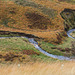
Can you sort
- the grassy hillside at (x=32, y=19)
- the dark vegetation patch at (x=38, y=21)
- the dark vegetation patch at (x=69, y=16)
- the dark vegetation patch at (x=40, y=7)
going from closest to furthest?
1. the grassy hillside at (x=32, y=19)
2. the dark vegetation patch at (x=38, y=21)
3. the dark vegetation patch at (x=40, y=7)
4. the dark vegetation patch at (x=69, y=16)

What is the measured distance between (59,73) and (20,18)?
47222 mm

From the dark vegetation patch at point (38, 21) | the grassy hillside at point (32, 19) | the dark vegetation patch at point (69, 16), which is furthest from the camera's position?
the dark vegetation patch at point (69, 16)

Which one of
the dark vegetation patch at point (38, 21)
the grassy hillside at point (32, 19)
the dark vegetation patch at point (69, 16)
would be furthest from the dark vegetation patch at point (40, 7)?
the dark vegetation patch at point (69, 16)

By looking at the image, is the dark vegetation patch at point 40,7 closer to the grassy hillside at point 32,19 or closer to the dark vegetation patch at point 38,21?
the grassy hillside at point 32,19

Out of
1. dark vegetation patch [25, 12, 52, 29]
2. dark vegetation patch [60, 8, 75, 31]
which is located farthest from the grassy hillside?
dark vegetation patch [60, 8, 75, 31]

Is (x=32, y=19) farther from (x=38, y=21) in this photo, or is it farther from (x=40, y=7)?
(x=40, y=7)

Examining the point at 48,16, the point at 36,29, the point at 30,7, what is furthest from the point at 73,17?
the point at 36,29

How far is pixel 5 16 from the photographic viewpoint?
50.3 metres

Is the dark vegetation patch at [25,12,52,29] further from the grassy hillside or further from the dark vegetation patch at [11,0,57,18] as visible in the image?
the dark vegetation patch at [11,0,57,18]

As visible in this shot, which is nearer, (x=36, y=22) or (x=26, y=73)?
(x=26, y=73)

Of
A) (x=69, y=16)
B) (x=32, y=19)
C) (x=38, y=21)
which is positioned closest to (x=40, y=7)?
(x=32, y=19)

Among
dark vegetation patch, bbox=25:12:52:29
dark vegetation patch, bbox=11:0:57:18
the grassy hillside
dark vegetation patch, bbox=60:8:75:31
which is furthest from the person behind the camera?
dark vegetation patch, bbox=60:8:75:31

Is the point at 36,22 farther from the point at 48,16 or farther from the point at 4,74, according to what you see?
the point at 4,74

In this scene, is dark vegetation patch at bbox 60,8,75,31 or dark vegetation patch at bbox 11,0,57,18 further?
dark vegetation patch at bbox 60,8,75,31
